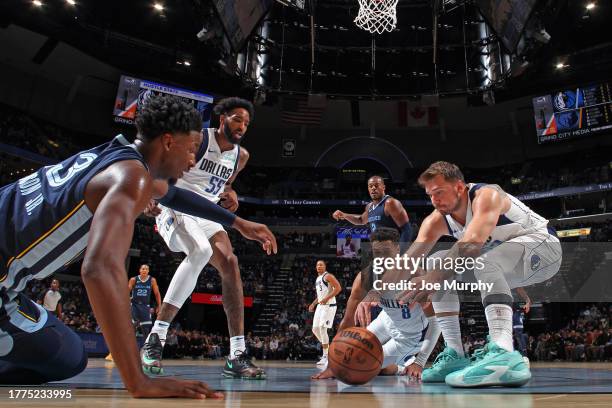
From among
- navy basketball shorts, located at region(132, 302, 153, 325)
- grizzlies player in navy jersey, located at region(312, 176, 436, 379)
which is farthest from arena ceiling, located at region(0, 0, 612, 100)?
grizzlies player in navy jersey, located at region(312, 176, 436, 379)

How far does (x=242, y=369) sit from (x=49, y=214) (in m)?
2.26

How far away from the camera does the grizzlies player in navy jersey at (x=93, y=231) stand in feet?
4.79

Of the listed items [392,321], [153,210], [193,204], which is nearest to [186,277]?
[153,210]

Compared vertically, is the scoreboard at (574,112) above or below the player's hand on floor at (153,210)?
above

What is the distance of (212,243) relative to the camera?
14.0 ft

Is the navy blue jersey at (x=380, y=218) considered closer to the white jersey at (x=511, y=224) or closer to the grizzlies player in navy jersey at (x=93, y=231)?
the white jersey at (x=511, y=224)

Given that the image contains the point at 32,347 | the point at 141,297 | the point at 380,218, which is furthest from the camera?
the point at 141,297

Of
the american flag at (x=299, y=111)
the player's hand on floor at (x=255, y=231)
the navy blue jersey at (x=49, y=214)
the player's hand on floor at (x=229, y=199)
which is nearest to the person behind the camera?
the navy blue jersey at (x=49, y=214)

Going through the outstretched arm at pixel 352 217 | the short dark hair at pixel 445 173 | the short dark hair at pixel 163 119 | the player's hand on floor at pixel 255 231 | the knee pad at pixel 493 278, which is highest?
the outstretched arm at pixel 352 217

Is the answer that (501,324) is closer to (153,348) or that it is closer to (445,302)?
(445,302)

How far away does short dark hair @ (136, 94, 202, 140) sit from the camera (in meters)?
1.90

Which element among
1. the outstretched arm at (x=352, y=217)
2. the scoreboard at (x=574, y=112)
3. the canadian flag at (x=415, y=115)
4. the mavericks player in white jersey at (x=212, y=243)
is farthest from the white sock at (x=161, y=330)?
the canadian flag at (x=415, y=115)

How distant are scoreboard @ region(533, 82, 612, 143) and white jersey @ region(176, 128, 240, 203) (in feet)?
68.0

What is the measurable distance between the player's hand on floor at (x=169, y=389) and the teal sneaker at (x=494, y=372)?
1685 mm
